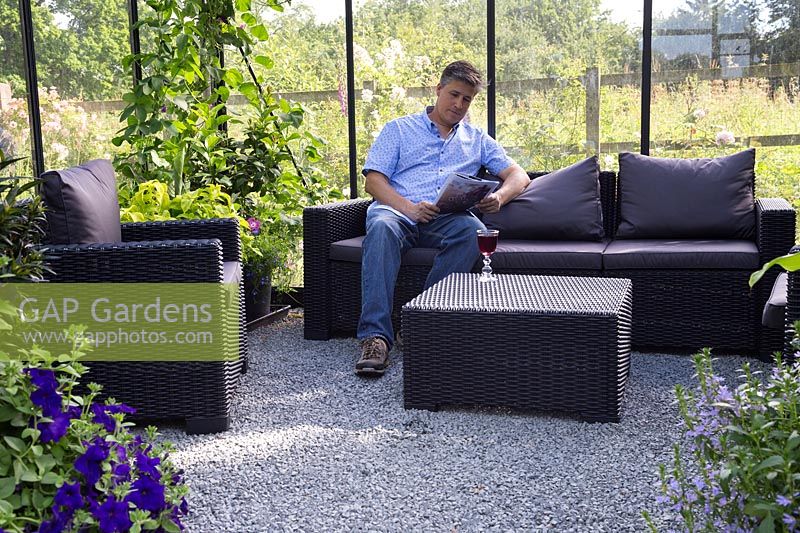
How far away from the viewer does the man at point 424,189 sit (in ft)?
11.5

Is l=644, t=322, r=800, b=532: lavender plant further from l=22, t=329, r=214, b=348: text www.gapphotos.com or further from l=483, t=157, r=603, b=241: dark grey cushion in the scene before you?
l=483, t=157, r=603, b=241: dark grey cushion

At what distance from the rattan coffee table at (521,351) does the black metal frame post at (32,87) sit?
2236mm

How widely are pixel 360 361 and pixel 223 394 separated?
725mm

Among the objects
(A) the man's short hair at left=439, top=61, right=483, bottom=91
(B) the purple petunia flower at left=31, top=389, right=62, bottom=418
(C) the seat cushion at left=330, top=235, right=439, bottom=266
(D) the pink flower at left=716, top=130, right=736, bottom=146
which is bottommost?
(C) the seat cushion at left=330, top=235, right=439, bottom=266

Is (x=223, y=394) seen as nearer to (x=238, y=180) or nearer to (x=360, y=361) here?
(x=360, y=361)

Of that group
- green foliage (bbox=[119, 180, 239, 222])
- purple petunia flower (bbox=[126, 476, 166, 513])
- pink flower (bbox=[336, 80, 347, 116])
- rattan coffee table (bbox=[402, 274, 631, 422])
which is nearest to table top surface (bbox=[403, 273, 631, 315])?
rattan coffee table (bbox=[402, 274, 631, 422])

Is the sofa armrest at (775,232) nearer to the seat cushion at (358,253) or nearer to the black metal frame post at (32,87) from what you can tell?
the seat cushion at (358,253)

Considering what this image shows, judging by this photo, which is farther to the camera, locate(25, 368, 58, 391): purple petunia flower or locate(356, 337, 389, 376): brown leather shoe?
locate(356, 337, 389, 376): brown leather shoe

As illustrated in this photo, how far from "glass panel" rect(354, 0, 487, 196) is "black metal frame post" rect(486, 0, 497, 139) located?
25 mm

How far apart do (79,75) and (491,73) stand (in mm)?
2007

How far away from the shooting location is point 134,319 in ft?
8.35

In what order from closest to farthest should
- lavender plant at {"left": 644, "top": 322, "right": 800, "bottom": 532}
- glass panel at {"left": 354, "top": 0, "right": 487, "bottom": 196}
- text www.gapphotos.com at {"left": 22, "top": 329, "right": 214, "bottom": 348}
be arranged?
lavender plant at {"left": 644, "top": 322, "right": 800, "bottom": 532}, text www.gapphotos.com at {"left": 22, "top": 329, "right": 214, "bottom": 348}, glass panel at {"left": 354, "top": 0, "right": 487, "bottom": 196}

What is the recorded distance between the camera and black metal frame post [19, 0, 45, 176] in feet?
13.3

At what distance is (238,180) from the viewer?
14.0 feet
